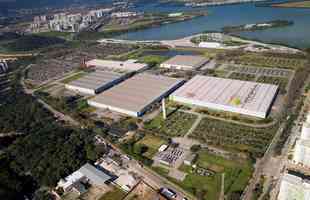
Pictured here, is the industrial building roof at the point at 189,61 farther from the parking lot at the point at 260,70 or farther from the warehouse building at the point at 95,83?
the warehouse building at the point at 95,83

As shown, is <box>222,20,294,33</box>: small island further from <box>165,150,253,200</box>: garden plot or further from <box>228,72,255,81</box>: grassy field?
<box>165,150,253,200</box>: garden plot

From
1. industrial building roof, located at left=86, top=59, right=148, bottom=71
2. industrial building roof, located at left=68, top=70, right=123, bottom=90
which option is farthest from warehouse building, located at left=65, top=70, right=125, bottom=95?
industrial building roof, located at left=86, top=59, right=148, bottom=71

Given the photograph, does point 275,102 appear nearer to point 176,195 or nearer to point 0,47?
point 176,195

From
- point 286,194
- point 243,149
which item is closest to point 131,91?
point 243,149

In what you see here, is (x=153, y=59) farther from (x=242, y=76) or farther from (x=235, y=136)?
(x=235, y=136)

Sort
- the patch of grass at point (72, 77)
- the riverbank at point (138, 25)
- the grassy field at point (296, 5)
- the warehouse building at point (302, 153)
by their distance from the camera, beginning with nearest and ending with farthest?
1. the warehouse building at point (302, 153)
2. the patch of grass at point (72, 77)
3. the riverbank at point (138, 25)
4. the grassy field at point (296, 5)

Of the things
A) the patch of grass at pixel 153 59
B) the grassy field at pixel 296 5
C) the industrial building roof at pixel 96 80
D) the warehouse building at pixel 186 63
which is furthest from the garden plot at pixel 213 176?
the grassy field at pixel 296 5
